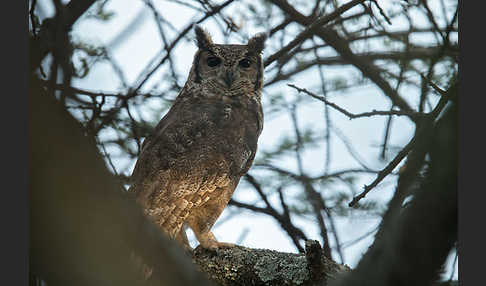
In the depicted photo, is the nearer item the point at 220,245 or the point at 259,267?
the point at 259,267

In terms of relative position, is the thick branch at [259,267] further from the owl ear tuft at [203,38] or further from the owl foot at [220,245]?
the owl ear tuft at [203,38]

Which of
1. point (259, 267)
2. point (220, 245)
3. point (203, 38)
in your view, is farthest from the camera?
point (203, 38)

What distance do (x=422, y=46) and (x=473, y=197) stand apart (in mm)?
2166

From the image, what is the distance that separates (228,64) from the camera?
10.8 ft

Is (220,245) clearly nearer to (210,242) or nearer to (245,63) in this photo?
(210,242)

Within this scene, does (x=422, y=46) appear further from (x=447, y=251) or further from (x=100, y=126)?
(x=447, y=251)

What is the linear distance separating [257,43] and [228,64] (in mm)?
247

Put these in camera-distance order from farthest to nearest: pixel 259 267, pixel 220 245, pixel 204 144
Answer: pixel 204 144, pixel 220 245, pixel 259 267

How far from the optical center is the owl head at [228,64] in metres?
3.29

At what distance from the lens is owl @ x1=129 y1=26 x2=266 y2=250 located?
2.52 m

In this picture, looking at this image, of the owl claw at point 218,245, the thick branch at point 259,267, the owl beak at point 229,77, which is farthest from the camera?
the owl beak at point 229,77

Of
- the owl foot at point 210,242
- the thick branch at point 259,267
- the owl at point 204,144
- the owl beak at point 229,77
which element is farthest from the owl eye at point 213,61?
the thick branch at point 259,267

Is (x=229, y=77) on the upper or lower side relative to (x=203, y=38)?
lower


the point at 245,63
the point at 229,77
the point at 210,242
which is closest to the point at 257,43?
the point at 245,63
